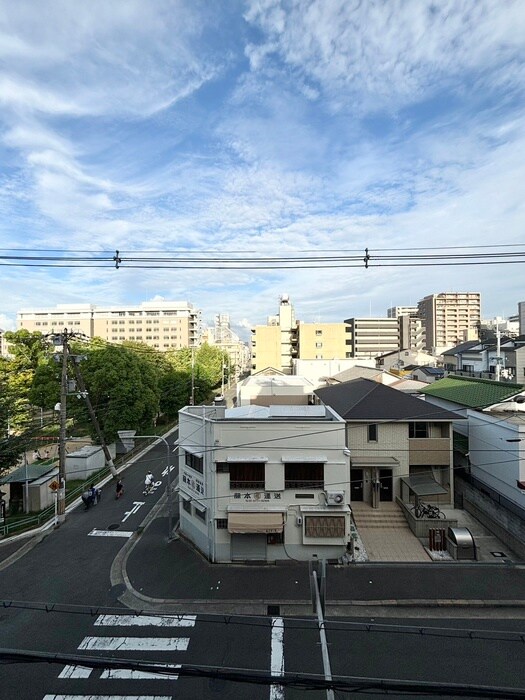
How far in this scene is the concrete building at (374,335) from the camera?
273 ft

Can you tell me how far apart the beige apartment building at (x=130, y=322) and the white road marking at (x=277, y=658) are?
104 metres

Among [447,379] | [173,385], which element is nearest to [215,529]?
[447,379]

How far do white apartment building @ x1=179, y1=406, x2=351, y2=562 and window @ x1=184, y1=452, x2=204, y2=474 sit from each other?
0.56 meters

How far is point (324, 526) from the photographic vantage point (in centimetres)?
1552

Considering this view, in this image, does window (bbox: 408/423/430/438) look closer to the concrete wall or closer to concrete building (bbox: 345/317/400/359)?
the concrete wall

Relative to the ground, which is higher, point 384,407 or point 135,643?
point 384,407

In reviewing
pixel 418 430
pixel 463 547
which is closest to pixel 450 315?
pixel 418 430

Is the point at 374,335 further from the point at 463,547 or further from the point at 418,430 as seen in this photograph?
the point at 463,547

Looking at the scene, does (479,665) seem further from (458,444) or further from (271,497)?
(458,444)

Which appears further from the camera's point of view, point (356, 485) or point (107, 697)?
point (356, 485)

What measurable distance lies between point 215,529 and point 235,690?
6.55 meters

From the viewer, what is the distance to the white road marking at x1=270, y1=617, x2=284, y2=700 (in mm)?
9336

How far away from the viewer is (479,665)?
998 cm

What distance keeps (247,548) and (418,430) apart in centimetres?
1100
